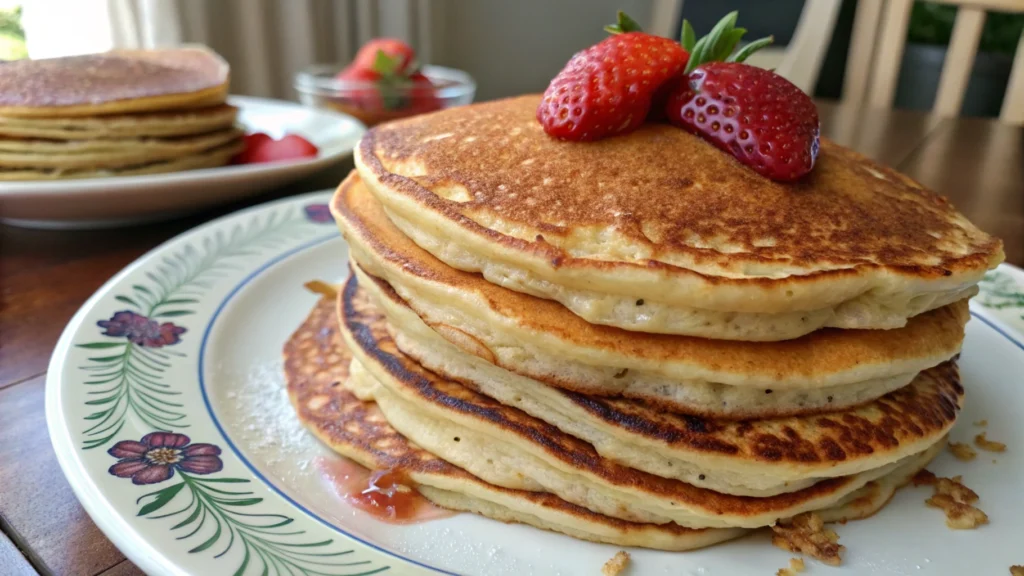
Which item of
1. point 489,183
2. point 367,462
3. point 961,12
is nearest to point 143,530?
point 367,462

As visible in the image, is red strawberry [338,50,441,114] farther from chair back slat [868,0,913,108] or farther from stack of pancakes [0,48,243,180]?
chair back slat [868,0,913,108]

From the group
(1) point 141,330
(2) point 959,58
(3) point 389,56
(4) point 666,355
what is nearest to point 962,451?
(4) point 666,355

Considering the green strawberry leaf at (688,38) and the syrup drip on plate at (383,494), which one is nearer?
the syrup drip on plate at (383,494)

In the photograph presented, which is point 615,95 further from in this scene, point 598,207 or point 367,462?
point 367,462

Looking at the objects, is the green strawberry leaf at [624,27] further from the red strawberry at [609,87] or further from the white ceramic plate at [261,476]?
the white ceramic plate at [261,476]

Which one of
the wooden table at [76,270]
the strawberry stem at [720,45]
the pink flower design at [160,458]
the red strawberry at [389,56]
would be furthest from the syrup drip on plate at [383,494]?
the red strawberry at [389,56]
